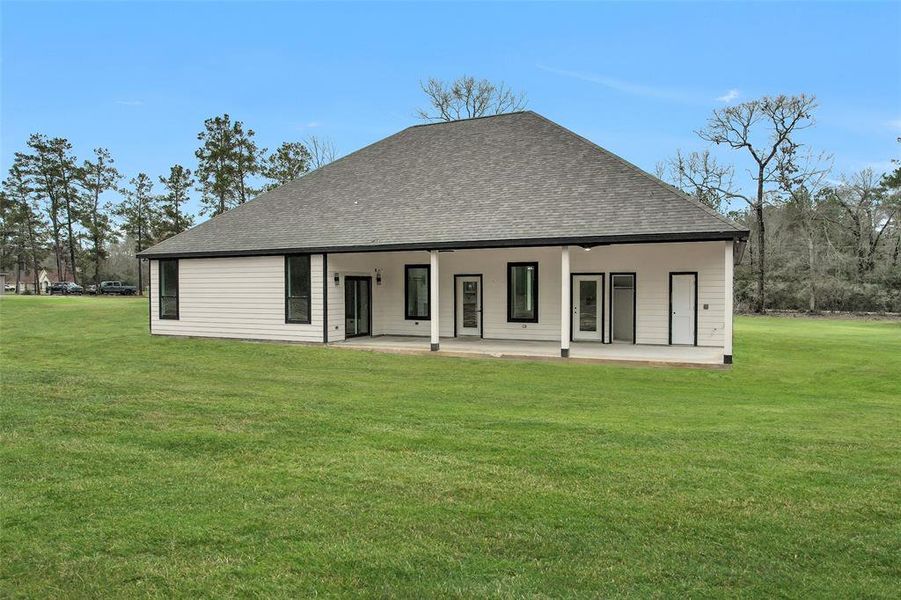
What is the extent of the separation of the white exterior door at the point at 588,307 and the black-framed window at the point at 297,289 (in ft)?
22.5

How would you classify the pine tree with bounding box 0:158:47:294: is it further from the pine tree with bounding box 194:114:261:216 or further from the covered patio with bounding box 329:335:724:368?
the covered patio with bounding box 329:335:724:368

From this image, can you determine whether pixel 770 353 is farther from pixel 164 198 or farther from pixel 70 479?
pixel 164 198

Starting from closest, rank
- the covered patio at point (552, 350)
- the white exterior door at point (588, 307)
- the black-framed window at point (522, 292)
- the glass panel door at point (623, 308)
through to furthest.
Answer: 1. the covered patio at point (552, 350)
2. the glass panel door at point (623, 308)
3. the white exterior door at point (588, 307)
4. the black-framed window at point (522, 292)

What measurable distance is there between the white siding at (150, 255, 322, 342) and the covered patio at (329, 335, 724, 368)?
154cm

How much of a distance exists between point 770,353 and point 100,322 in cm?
2199

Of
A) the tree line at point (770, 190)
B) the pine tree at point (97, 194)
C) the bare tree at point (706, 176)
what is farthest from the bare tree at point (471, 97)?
the pine tree at point (97, 194)

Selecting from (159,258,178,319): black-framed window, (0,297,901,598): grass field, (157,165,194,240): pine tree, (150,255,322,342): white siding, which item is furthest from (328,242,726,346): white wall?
(157,165,194,240): pine tree

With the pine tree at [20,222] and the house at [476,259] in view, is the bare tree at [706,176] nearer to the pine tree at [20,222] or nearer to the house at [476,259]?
the house at [476,259]

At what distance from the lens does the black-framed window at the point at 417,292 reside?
17.9 metres

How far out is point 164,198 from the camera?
51562 mm

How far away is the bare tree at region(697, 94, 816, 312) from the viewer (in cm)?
3572

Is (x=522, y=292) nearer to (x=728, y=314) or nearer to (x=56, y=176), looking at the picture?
(x=728, y=314)

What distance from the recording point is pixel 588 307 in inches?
644

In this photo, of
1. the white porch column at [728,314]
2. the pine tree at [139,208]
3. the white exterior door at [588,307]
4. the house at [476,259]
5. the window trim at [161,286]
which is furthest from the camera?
the pine tree at [139,208]
